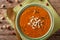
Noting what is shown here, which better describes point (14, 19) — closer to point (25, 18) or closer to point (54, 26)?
point (25, 18)

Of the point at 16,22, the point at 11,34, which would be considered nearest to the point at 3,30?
the point at 11,34

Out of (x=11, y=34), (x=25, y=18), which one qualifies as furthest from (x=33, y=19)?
(x=11, y=34)

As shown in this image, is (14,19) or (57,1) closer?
(14,19)

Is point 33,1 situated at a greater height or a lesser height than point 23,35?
greater

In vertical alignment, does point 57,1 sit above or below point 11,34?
above

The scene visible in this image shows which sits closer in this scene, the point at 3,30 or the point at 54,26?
the point at 54,26

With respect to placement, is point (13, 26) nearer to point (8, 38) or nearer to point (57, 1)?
point (8, 38)
